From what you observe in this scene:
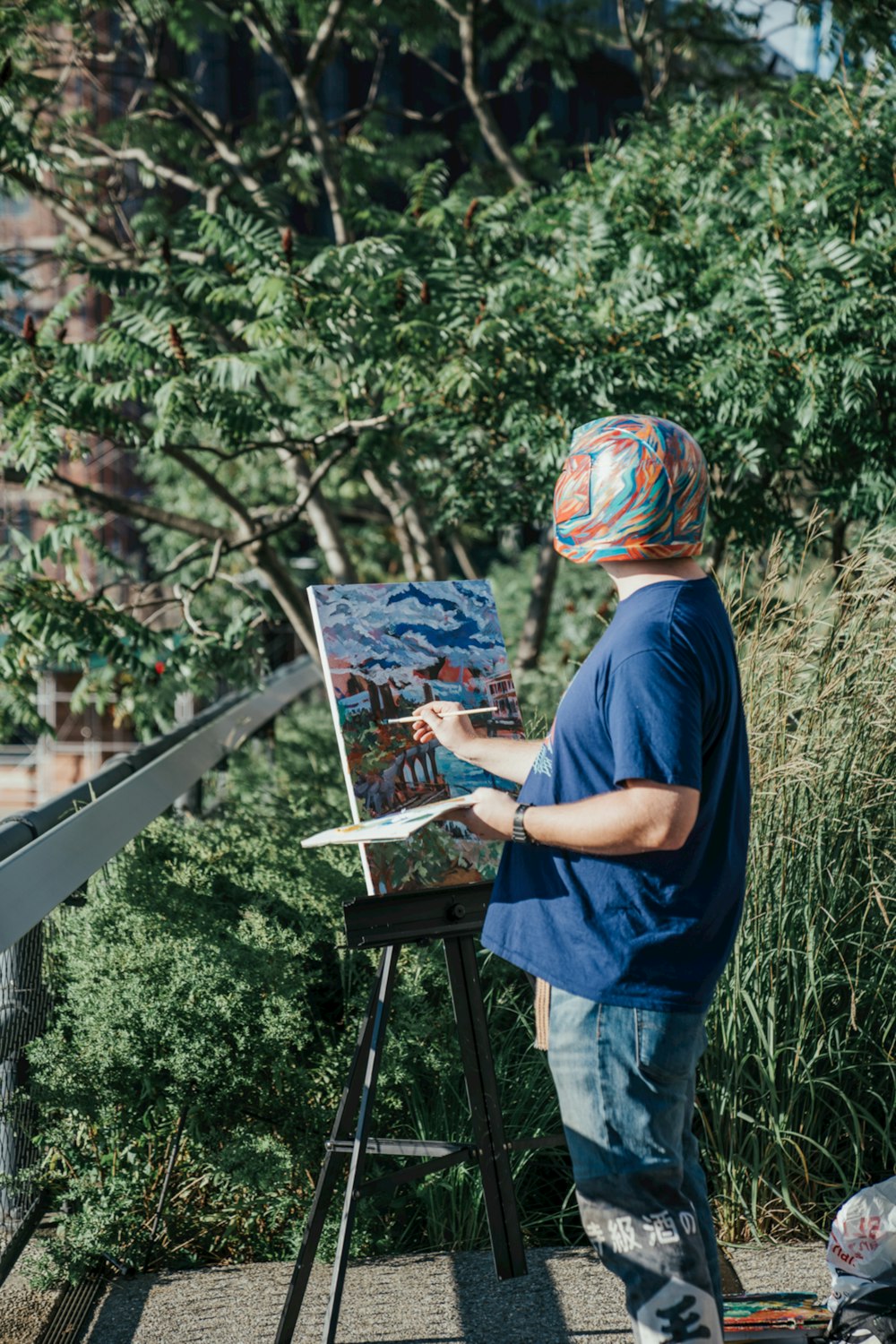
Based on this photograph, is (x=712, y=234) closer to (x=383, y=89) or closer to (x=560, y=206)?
(x=560, y=206)

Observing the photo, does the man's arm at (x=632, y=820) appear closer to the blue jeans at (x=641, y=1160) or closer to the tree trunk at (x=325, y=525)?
the blue jeans at (x=641, y=1160)

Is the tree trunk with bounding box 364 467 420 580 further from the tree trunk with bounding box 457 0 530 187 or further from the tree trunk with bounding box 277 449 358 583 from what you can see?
the tree trunk with bounding box 457 0 530 187

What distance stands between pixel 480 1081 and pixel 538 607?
23.5 ft

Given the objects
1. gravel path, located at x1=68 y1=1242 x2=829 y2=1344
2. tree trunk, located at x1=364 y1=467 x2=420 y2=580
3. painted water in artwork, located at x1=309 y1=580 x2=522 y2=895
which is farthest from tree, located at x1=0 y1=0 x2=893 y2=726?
gravel path, located at x1=68 y1=1242 x2=829 y2=1344

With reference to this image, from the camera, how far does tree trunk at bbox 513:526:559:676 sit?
32.7 feet

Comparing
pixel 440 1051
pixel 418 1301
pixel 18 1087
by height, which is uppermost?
pixel 18 1087

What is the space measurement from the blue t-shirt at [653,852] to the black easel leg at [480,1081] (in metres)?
0.85

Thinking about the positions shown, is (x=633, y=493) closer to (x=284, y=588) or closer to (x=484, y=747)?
(x=484, y=747)

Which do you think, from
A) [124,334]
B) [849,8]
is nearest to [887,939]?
[124,334]

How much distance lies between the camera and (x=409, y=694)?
3.38 metres

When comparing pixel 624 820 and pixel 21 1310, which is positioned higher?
pixel 624 820

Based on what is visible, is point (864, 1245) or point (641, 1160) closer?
point (641, 1160)


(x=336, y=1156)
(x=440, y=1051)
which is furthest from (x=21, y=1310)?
(x=440, y=1051)

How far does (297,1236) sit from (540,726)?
8.07 feet
